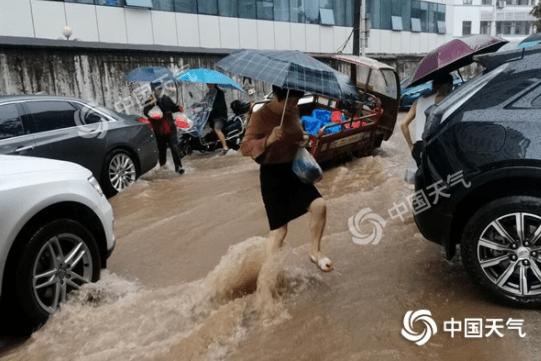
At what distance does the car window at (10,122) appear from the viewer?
19.4ft

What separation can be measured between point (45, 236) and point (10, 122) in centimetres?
308

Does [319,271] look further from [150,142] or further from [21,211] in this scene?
[150,142]

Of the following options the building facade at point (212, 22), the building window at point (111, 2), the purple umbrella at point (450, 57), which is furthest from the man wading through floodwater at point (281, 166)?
the building window at point (111, 2)

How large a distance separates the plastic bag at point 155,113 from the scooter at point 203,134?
2.08 metres

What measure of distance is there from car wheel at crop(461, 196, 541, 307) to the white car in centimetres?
272

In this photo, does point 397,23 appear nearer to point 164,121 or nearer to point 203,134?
point 203,134

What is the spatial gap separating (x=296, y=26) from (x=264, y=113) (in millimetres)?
21259

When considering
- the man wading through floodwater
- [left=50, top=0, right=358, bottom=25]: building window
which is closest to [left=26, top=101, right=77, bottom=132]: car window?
the man wading through floodwater

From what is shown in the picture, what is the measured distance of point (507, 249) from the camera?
11.3ft

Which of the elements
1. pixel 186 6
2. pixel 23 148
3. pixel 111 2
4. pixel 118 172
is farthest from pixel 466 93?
pixel 186 6

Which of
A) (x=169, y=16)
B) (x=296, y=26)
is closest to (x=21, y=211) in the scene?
(x=169, y=16)

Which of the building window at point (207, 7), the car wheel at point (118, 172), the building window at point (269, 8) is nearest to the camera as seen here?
the car wheel at point (118, 172)

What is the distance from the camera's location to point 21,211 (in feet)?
10.9

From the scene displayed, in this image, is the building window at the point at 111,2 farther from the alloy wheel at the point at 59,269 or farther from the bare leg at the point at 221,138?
the alloy wheel at the point at 59,269
